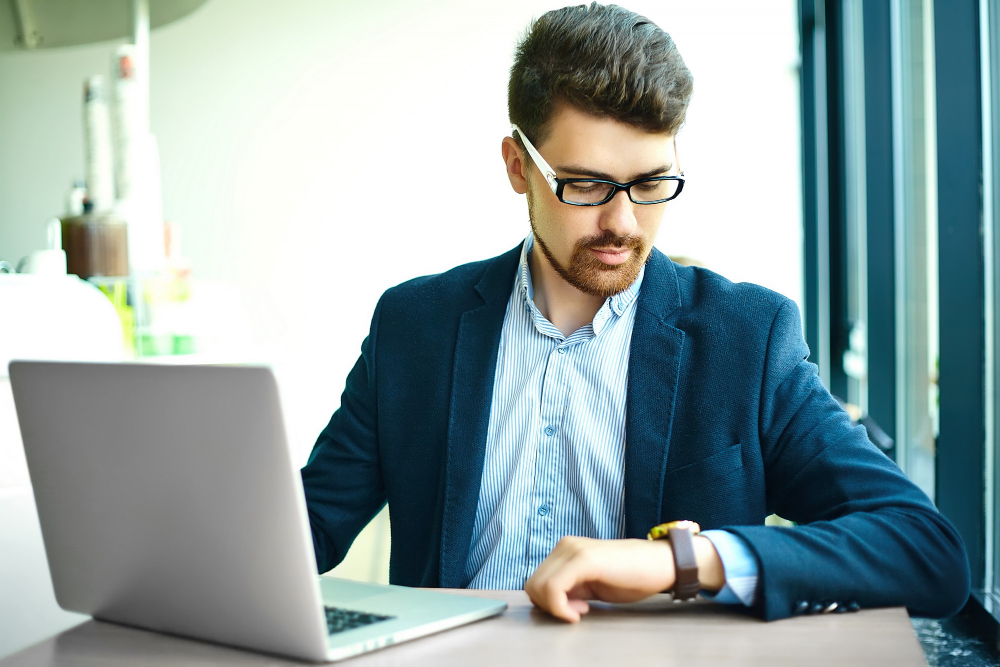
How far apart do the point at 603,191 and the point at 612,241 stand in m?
0.07

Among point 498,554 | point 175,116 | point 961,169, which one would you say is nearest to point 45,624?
point 498,554

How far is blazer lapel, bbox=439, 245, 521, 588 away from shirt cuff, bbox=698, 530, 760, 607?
0.46m

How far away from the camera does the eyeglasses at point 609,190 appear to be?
47.4 inches

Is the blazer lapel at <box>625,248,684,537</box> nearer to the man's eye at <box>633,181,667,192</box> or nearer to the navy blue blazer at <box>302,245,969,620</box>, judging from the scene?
the navy blue blazer at <box>302,245,969,620</box>

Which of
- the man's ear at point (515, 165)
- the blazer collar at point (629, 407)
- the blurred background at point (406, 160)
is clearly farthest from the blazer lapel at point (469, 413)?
the blurred background at point (406, 160)

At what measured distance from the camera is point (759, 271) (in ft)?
11.8

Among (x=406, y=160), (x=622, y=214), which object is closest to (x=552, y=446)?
(x=622, y=214)

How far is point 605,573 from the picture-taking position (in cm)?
83

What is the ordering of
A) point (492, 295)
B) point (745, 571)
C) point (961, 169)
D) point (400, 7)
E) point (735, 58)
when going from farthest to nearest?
point (400, 7), point (735, 58), point (961, 169), point (492, 295), point (745, 571)

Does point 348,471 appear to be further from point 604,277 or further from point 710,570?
point 710,570

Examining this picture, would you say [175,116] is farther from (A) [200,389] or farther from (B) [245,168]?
(A) [200,389]

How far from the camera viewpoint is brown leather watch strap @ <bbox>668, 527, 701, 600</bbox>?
854mm

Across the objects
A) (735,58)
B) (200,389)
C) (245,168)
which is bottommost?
(200,389)

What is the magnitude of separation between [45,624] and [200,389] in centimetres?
97
